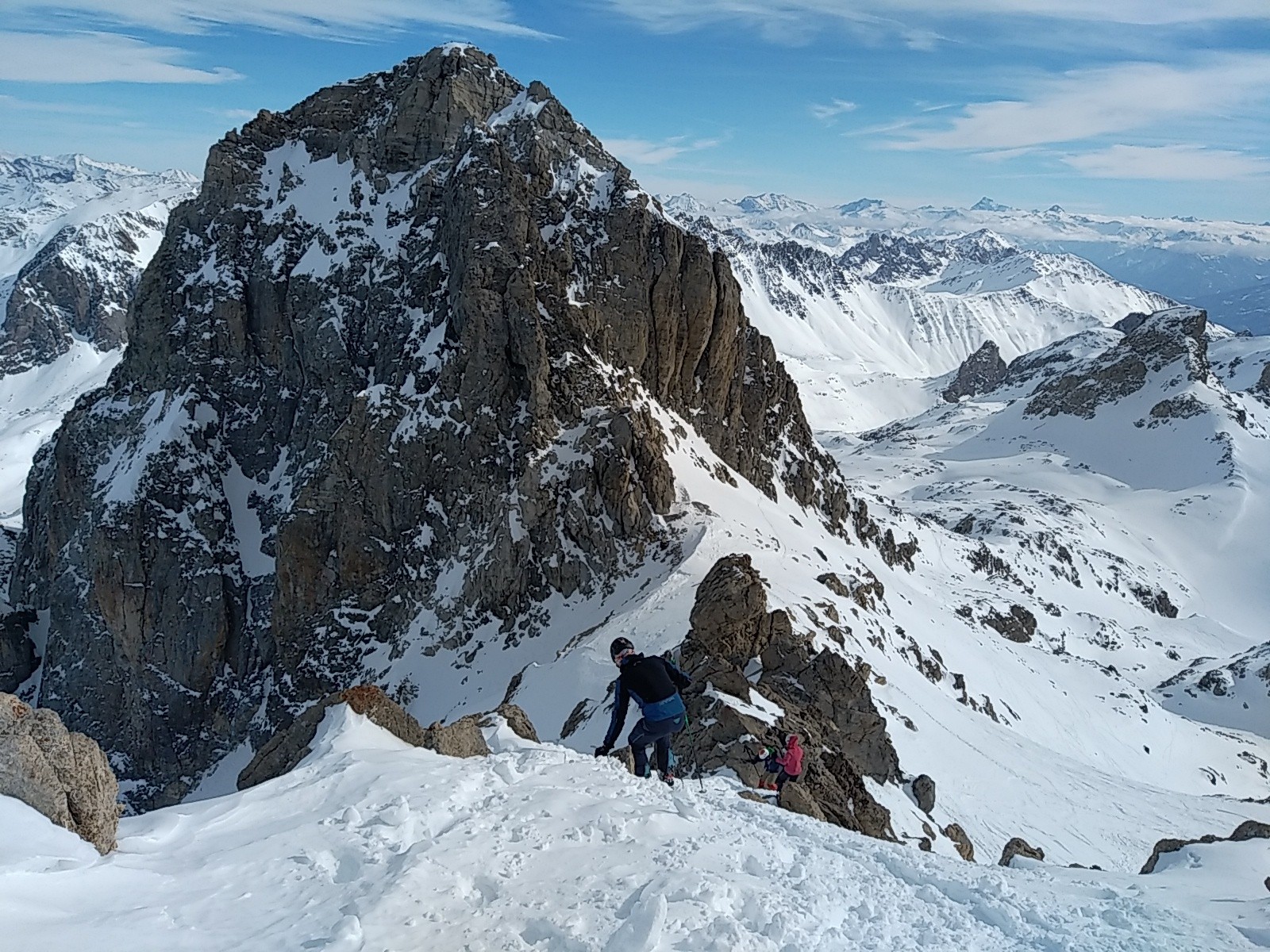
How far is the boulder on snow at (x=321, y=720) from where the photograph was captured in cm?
1434

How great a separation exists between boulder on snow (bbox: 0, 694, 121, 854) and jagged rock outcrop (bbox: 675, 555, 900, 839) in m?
14.6

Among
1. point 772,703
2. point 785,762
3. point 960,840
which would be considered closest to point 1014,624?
point 960,840

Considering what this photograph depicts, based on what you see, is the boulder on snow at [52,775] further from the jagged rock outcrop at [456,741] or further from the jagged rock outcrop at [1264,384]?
the jagged rock outcrop at [1264,384]

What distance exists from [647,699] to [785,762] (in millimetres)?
6504

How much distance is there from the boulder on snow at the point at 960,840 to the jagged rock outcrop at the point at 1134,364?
141720 mm

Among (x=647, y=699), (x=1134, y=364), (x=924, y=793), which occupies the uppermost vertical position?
(x=1134, y=364)

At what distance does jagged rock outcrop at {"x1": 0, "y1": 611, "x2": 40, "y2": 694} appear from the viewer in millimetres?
59812

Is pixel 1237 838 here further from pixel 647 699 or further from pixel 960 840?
pixel 647 699

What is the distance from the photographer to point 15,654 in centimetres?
6025

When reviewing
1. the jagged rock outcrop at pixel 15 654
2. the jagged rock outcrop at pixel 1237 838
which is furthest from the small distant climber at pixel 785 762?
the jagged rock outcrop at pixel 15 654

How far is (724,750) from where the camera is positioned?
21094 mm

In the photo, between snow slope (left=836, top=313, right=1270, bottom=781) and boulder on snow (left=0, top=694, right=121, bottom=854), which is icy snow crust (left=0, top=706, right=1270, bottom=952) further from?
snow slope (left=836, top=313, right=1270, bottom=781)

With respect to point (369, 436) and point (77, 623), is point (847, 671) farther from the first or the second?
point (77, 623)

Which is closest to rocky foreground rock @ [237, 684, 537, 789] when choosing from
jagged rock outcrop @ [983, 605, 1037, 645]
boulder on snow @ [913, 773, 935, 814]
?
boulder on snow @ [913, 773, 935, 814]
